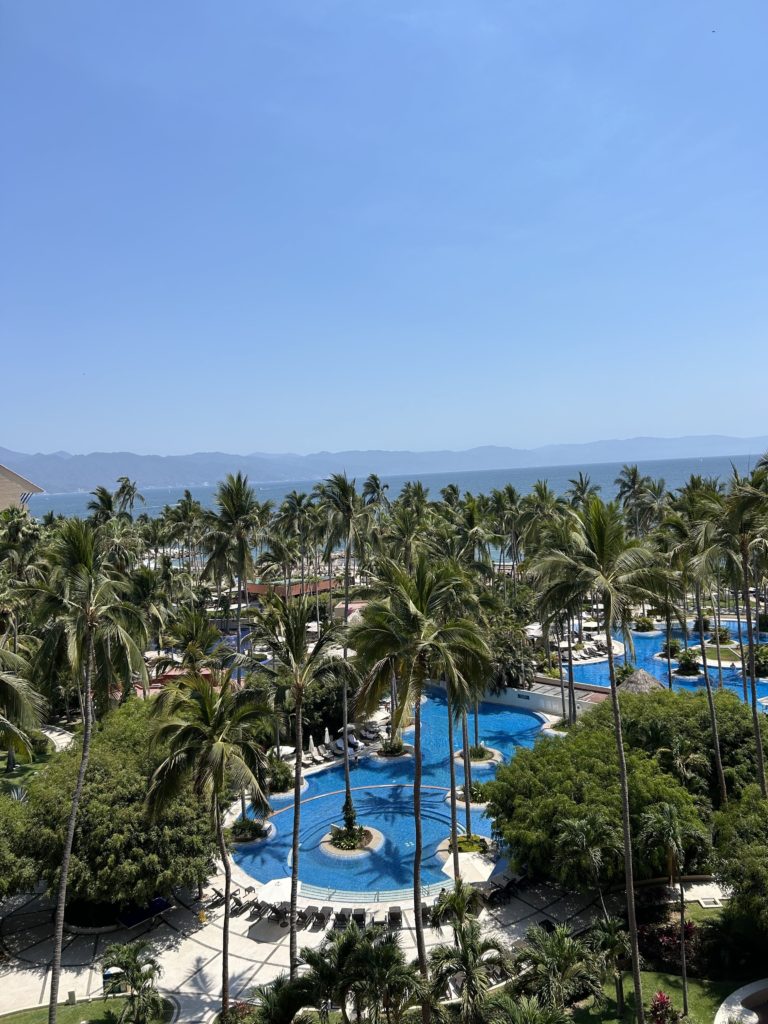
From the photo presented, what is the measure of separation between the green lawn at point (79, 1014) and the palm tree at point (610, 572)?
48.7ft

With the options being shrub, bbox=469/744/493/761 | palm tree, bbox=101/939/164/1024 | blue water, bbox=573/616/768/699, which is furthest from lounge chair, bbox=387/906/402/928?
blue water, bbox=573/616/768/699

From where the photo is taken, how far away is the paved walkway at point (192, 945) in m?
18.9

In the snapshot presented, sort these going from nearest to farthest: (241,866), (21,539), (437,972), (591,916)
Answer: (437,972), (591,916), (241,866), (21,539)

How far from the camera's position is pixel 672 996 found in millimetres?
17719

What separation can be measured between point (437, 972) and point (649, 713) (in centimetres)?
1508

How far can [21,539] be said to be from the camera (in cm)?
4441

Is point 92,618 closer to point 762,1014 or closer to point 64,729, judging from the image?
point 762,1014

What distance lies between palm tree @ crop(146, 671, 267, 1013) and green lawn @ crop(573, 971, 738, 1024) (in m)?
10.2

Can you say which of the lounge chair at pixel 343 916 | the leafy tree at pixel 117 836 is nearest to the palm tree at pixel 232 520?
the leafy tree at pixel 117 836

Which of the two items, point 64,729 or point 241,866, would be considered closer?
point 241,866

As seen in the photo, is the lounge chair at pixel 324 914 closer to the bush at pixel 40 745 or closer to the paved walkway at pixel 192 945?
the paved walkway at pixel 192 945

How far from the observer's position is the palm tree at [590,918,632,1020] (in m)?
17.2

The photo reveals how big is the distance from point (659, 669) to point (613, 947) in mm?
37285

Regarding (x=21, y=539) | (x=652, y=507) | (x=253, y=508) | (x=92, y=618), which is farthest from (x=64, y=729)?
(x=652, y=507)
